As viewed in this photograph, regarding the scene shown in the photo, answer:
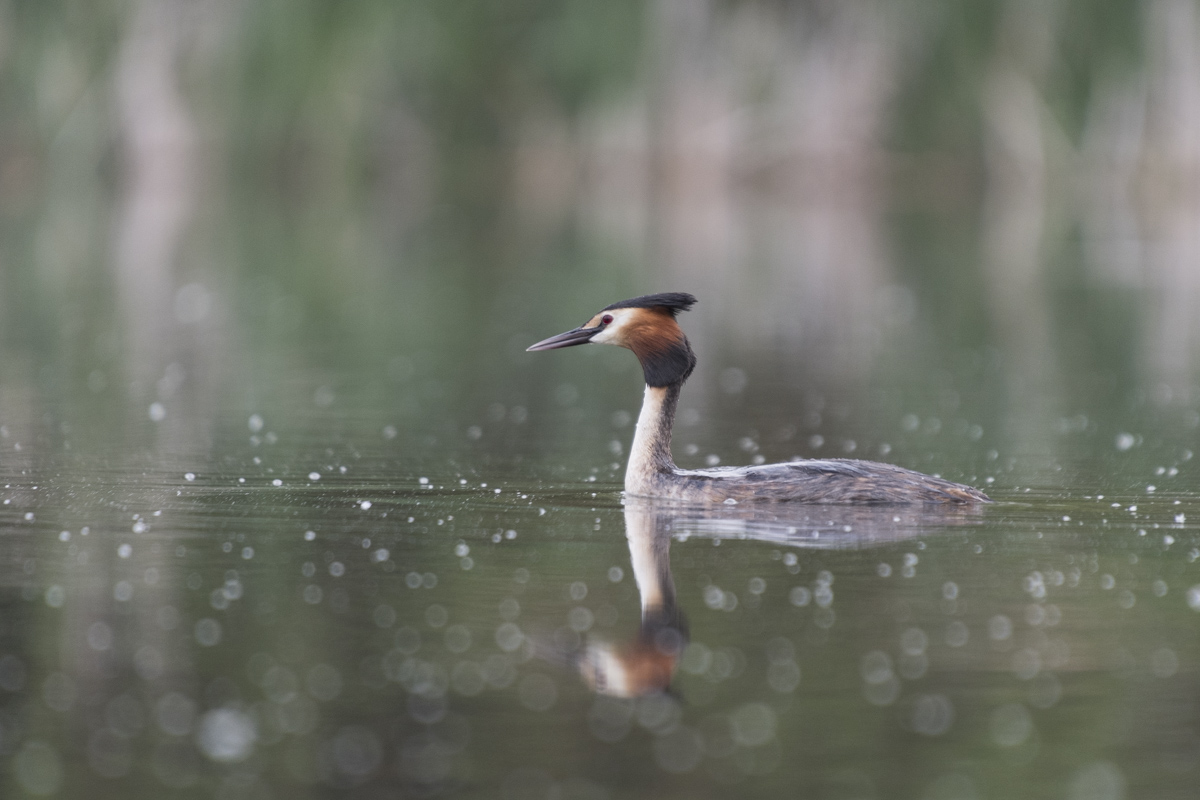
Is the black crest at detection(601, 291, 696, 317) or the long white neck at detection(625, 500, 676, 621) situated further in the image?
the black crest at detection(601, 291, 696, 317)

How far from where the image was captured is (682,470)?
980 cm

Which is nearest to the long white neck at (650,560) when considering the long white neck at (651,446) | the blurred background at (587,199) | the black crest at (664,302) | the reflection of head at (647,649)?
the reflection of head at (647,649)

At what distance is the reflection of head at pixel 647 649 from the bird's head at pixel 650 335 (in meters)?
2.12

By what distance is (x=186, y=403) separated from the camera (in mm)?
13516

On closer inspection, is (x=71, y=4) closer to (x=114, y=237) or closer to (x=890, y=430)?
(x=114, y=237)

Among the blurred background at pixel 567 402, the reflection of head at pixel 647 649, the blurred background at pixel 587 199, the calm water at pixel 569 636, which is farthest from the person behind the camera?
the blurred background at pixel 587 199

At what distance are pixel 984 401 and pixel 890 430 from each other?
1899mm

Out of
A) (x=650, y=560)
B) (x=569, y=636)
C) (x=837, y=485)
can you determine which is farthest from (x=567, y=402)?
(x=569, y=636)

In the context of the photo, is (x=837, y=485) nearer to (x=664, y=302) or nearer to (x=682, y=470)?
(x=682, y=470)

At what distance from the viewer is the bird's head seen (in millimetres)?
9898

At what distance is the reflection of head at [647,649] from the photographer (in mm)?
6043

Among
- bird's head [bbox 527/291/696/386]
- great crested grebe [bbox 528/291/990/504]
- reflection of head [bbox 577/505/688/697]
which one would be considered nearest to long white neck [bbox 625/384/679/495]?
great crested grebe [bbox 528/291/990/504]

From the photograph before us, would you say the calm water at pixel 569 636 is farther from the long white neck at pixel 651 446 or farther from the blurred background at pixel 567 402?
the long white neck at pixel 651 446

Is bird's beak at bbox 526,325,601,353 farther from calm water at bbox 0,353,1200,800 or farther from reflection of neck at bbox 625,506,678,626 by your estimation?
reflection of neck at bbox 625,506,678,626
